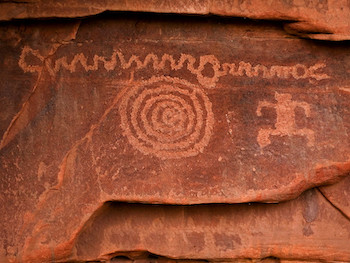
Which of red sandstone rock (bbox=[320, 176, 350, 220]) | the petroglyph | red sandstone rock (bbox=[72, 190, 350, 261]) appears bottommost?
red sandstone rock (bbox=[72, 190, 350, 261])

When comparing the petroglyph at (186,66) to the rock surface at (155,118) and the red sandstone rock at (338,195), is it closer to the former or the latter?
the rock surface at (155,118)

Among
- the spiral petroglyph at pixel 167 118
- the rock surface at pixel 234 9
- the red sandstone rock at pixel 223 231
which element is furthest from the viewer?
the red sandstone rock at pixel 223 231

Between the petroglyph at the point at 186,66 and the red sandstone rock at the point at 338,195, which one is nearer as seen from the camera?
the petroglyph at the point at 186,66

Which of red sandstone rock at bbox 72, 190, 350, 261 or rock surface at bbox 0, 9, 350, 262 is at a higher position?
rock surface at bbox 0, 9, 350, 262

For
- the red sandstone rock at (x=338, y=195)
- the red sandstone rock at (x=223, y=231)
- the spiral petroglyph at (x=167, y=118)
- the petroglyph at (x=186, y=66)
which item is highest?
the petroglyph at (x=186, y=66)

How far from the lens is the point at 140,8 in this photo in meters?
2.13

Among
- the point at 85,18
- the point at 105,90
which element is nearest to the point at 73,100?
the point at 105,90

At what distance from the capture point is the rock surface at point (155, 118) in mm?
2189

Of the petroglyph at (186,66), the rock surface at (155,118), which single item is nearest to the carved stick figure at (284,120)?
the rock surface at (155,118)

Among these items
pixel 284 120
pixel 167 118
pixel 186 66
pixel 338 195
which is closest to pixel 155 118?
pixel 167 118

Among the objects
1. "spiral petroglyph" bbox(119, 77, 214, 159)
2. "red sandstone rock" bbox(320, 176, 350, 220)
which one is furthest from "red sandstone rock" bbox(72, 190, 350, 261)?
"spiral petroglyph" bbox(119, 77, 214, 159)

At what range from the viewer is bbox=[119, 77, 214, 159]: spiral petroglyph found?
7.30 feet

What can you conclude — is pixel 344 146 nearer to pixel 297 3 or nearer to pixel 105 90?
pixel 297 3

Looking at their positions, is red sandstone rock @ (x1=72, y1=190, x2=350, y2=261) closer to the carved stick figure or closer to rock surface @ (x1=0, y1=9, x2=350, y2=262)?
rock surface @ (x1=0, y1=9, x2=350, y2=262)
